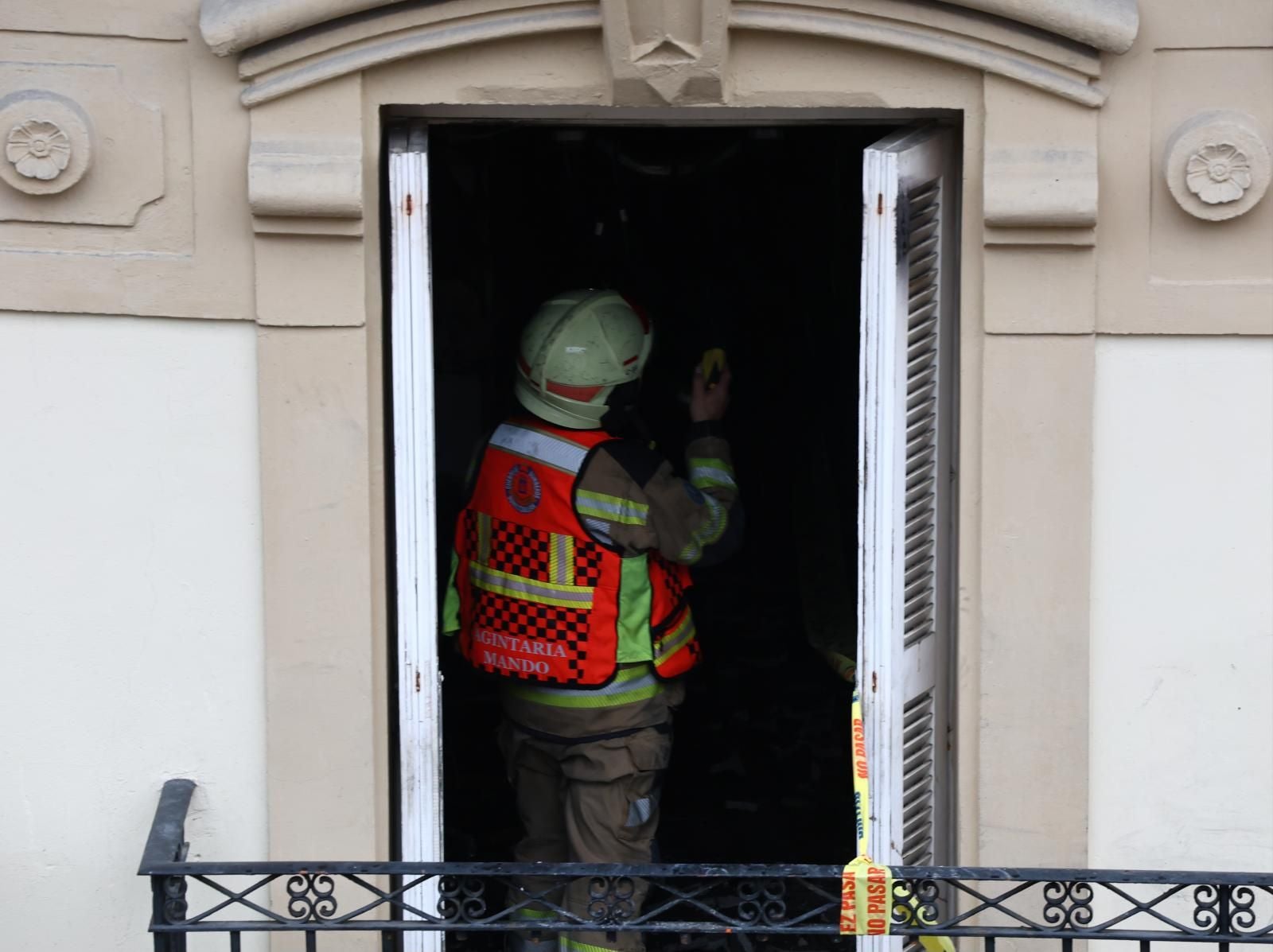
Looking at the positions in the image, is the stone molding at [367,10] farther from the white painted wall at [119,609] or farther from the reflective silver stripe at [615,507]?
the reflective silver stripe at [615,507]

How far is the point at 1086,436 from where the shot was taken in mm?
4273

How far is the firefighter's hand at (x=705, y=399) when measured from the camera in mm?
5572

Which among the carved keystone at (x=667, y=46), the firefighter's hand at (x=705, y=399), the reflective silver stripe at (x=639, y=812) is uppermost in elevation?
the carved keystone at (x=667, y=46)

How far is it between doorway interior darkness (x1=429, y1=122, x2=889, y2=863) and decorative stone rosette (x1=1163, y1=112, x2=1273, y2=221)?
2150 millimetres

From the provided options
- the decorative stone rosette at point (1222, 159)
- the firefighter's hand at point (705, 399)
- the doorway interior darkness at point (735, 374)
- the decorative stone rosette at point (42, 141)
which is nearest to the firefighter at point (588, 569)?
the firefighter's hand at point (705, 399)

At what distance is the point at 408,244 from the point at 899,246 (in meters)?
1.12

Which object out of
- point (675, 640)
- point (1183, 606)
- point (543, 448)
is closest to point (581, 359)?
point (543, 448)

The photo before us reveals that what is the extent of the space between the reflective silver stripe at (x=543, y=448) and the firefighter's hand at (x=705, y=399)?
469 mm

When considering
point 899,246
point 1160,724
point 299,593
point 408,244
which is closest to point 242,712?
point 299,593

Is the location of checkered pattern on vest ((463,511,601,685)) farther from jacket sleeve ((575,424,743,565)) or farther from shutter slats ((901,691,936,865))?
shutter slats ((901,691,936,865))

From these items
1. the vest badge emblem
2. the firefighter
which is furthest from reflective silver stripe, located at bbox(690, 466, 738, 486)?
the vest badge emblem

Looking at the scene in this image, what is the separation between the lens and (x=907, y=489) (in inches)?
176

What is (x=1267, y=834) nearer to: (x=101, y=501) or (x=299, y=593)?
(x=299, y=593)

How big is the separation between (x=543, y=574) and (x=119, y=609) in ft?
4.12
